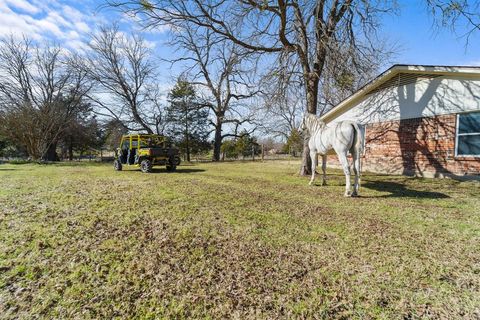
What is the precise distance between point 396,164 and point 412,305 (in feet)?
32.1

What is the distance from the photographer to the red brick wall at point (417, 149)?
26.1 feet

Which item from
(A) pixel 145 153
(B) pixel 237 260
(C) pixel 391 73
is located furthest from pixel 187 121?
(B) pixel 237 260

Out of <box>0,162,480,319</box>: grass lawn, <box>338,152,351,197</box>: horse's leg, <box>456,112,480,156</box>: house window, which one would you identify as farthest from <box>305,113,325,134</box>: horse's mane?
<box>456,112,480,156</box>: house window

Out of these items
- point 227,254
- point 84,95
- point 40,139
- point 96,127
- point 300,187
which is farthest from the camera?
point 96,127

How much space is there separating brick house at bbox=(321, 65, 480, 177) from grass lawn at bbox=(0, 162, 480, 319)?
14.4 ft

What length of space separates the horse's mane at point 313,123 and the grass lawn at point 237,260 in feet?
9.78

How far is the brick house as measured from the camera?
299 inches

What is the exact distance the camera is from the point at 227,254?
2596 mm

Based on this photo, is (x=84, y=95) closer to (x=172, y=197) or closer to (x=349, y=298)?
(x=172, y=197)

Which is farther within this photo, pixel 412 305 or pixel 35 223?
pixel 35 223

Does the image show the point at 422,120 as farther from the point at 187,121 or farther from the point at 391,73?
the point at 187,121

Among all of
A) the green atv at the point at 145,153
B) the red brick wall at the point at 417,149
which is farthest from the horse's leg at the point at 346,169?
the green atv at the point at 145,153

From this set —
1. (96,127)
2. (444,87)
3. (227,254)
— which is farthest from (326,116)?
(96,127)

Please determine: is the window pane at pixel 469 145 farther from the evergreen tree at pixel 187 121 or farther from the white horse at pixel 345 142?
the evergreen tree at pixel 187 121
